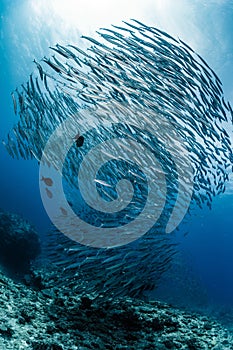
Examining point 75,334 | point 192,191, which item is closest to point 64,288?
point 75,334

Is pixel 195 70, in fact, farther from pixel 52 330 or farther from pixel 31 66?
pixel 31 66

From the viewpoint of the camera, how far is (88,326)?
14.8ft

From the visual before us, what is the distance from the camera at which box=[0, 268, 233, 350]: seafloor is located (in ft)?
12.0

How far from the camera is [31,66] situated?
21.9 meters

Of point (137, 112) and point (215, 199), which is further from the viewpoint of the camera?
point (215, 199)

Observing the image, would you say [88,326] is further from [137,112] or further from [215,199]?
[215,199]

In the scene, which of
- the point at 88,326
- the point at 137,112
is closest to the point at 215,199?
the point at 137,112

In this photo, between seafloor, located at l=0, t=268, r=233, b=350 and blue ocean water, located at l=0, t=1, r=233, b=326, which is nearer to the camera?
seafloor, located at l=0, t=268, r=233, b=350

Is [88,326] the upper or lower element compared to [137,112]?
lower

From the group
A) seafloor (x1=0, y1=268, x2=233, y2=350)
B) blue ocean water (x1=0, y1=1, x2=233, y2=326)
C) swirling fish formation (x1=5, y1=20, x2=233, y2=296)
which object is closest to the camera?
seafloor (x1=0, y1=268, x2=233, y2=350)

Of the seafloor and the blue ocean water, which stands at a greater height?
the blue ocean water

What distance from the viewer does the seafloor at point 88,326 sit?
3644 mm

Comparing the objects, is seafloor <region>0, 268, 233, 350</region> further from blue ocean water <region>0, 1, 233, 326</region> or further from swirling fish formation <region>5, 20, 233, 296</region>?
blue ocean water <region>0, 1, 233, 326</region>

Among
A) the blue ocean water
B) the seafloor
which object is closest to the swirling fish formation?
the seafloor
